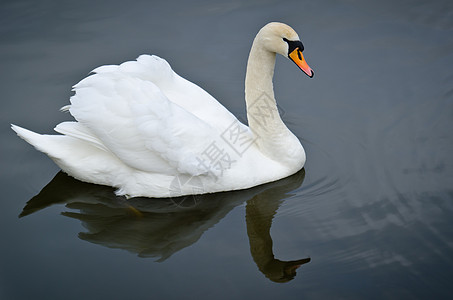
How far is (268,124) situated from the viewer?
825cm

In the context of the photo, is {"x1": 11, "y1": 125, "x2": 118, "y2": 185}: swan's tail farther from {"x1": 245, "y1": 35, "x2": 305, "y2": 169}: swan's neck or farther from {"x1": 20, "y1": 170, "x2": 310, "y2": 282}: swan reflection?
{"x1": 245, "y1": 35, "x2": 305, "y2": 169}: swan's neck

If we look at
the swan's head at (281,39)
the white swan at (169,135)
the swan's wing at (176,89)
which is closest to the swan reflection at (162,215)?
the white swan at (169,135)

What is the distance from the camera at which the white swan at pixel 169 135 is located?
7.55 m

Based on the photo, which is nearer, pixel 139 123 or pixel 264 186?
pixel 139 123

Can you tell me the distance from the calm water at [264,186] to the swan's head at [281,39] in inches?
63.4

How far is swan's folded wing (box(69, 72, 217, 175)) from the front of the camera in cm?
749

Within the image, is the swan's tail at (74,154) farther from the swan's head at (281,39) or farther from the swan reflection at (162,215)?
the swan's head at (281,39)

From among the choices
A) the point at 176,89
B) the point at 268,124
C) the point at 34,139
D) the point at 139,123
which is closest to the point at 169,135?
the point at 139,123

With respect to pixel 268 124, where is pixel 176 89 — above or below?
above

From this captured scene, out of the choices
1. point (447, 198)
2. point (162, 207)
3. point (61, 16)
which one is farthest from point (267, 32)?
point (61, 16)

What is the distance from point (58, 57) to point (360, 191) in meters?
5.37

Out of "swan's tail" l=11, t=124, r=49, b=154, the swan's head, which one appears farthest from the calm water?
the swan's head

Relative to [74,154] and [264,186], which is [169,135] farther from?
[264,186]

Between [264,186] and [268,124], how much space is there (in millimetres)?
767
